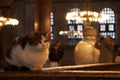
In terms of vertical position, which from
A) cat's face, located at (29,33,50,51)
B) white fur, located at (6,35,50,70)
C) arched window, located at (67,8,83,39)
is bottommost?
arched window, located at (67,8,83,39)

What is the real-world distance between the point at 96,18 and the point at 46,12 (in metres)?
3.84

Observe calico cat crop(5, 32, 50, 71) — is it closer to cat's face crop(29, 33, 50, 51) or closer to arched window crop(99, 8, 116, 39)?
cat's face crop(29, 33, 50, 51)

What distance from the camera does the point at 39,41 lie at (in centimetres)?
328

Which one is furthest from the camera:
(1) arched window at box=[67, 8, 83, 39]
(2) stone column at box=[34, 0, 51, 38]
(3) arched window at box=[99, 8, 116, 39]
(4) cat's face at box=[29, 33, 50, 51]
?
(3) arched window at box=[99, 8, 116, 39]

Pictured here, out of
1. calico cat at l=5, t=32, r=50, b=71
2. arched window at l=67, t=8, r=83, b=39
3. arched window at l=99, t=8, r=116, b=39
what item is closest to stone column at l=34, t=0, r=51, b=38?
calico cat at l=5, t=32, r=50, b=71

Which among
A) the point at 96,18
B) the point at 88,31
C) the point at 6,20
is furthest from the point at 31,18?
the point at 88,31

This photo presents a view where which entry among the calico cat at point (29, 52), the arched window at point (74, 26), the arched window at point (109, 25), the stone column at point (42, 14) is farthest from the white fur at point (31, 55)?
the arched window at point (109, 25)

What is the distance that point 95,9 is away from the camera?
3145cm

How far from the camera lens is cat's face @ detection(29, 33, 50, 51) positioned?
3.24 m

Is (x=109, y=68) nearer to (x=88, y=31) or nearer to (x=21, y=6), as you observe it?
(x=88, y=31)

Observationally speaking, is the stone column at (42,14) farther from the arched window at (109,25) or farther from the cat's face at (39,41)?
the arched window at (109,25)

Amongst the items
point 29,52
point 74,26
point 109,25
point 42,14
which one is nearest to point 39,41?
point 29,52

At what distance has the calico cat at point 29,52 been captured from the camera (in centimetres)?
327

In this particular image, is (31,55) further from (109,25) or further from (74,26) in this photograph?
(109,25)
